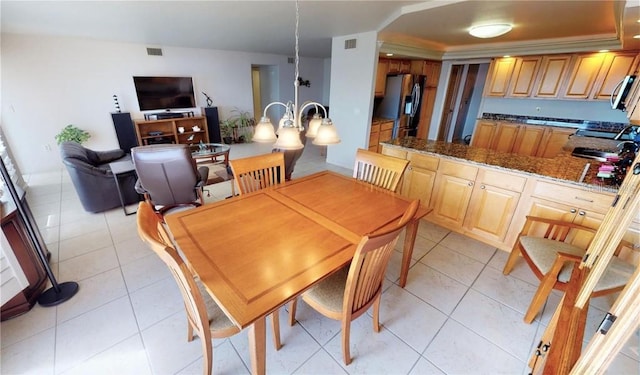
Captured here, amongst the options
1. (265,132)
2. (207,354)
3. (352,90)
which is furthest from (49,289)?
(352,90)

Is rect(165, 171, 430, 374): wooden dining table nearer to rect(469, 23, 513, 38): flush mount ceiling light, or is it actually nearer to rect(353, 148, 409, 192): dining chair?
rect(353, 148, 409, 192): dining chair

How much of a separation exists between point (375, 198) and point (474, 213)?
4.65 feet

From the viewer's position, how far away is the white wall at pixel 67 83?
406 centimetres

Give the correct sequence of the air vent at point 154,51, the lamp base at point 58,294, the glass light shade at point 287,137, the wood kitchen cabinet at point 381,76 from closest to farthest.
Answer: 1. the glass light shade at point 287,137
2. the lamp base at point 58,294
3. the wood kitchen cabinet at point 381,76
4. the air vent at point 154,51

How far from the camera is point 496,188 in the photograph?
7.80ft

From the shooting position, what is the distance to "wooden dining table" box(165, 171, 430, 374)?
3.36ft

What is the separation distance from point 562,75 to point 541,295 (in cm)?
430

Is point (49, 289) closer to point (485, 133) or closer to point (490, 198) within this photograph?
point (490, 198)

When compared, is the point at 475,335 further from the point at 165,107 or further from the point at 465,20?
the point at 165,107

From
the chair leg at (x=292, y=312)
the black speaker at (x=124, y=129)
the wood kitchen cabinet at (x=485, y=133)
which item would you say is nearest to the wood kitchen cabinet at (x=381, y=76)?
the wood kitchen cabinet at (x=485, y=133)

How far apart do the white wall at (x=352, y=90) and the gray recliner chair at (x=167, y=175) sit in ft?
9.41

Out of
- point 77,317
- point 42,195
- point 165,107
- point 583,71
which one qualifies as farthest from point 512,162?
point 165,107

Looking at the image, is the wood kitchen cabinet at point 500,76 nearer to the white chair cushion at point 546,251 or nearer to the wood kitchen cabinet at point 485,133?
the wood kitchen cabinet at point 485,133

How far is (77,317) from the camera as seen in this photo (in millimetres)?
1704
